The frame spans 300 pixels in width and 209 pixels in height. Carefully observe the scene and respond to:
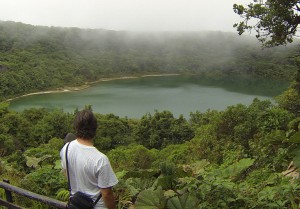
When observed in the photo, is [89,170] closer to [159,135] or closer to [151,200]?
[151,200]

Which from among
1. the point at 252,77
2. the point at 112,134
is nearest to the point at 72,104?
Answer: the point at 112,134

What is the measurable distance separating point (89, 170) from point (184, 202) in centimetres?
95

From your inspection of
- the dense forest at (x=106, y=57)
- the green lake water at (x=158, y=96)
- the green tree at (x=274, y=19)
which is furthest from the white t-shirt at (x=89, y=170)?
the dense forest at (x=106, y=57)

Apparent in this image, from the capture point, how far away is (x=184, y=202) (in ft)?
9.78

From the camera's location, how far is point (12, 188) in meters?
3.26

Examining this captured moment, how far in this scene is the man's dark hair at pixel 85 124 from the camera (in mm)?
2631

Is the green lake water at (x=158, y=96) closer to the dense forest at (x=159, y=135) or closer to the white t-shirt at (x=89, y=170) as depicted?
the dense forest at (x=159, y=135)

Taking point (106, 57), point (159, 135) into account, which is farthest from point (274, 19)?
point (106, 57)

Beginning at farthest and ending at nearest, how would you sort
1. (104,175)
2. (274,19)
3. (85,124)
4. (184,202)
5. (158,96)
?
1. (158,96)
2. (274,19)
3. (184,202)
4. (85,124)
5. (104,175)

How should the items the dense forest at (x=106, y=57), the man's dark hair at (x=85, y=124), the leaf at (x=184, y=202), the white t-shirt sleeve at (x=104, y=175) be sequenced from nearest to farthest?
the white t-shirt sleeve at (x=104, y=175)
the man's dark hair at (x=85, y=124)
the leaf at (x=184, y=202)
the dense forest at (x=106, y=57)

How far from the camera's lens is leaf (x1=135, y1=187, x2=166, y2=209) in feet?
9.84

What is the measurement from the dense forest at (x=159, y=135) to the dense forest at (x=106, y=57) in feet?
1.60

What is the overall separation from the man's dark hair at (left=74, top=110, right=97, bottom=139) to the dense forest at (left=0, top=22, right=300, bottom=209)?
82 cm

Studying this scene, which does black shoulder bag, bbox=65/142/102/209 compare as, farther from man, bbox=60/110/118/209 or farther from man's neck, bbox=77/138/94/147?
man's neck, bbox=77/138/94/147
